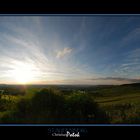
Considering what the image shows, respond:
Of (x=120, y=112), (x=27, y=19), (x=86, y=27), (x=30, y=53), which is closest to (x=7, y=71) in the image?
(x=30, y=53)

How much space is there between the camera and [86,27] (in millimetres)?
1534

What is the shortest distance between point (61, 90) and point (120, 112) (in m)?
0.25

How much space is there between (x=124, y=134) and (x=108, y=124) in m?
0.07

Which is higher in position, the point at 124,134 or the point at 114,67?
the point at 114,67

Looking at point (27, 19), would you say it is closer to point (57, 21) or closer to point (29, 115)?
point (57, 21)

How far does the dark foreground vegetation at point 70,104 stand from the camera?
1516 millimetres

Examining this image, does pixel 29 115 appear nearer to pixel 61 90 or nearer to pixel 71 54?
pixel 61 90

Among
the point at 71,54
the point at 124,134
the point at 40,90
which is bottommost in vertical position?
the point at 124,134

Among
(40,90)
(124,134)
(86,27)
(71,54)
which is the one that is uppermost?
(86,27)

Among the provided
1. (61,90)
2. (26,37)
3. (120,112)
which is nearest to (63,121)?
(61,90)

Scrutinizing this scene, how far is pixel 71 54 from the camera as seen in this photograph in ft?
5.06

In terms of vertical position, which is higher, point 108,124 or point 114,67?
point 114,67

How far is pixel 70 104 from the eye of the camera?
1.53 meters

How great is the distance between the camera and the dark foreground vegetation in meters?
1.52
